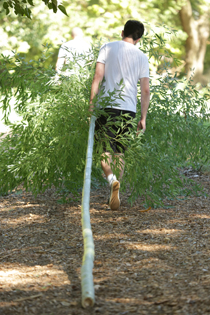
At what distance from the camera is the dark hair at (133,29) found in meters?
3.94

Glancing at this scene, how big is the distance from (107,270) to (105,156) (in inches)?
57.2

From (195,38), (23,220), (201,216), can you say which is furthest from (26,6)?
(195,38)

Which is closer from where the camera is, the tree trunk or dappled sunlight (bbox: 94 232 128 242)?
dappled sunlight (bbox: 94 232 128 242)

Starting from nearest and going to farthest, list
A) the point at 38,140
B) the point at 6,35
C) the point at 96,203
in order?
the point at 38,140
the point at 96,203
the point at 6,35

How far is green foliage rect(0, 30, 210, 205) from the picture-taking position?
3.91m

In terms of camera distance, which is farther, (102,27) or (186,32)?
(186,32)

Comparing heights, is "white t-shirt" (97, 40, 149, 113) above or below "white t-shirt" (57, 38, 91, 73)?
below

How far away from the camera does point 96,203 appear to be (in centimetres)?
453

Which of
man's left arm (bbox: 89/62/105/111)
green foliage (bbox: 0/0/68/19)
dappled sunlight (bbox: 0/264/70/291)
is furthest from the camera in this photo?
man's left arm (bbox: 89/62/105/111)

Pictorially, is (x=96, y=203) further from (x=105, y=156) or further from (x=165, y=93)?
(x=165, y=93)

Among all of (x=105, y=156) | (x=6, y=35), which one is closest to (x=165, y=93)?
(x=105, y=156)

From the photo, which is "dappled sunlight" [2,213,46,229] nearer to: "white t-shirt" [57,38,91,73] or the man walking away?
the man walking away

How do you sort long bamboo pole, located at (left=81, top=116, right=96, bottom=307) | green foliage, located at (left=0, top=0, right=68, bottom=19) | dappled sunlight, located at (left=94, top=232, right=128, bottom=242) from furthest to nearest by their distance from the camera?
dappled sunlight, located at (left=94, top=232, right=128, bottom=242) → green foliage, located at (left=0, top=0, right=68, bottom=19) → long bamboo pole, located at (left=81, top=116, right=96, bottom=307)

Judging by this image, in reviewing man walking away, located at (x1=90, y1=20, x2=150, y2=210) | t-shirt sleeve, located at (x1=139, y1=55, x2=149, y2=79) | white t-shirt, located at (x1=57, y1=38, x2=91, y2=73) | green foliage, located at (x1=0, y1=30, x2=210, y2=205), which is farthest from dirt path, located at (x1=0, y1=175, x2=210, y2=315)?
white t-shirt, located at (x1=57, y1=38, x2=91, y2=73)
